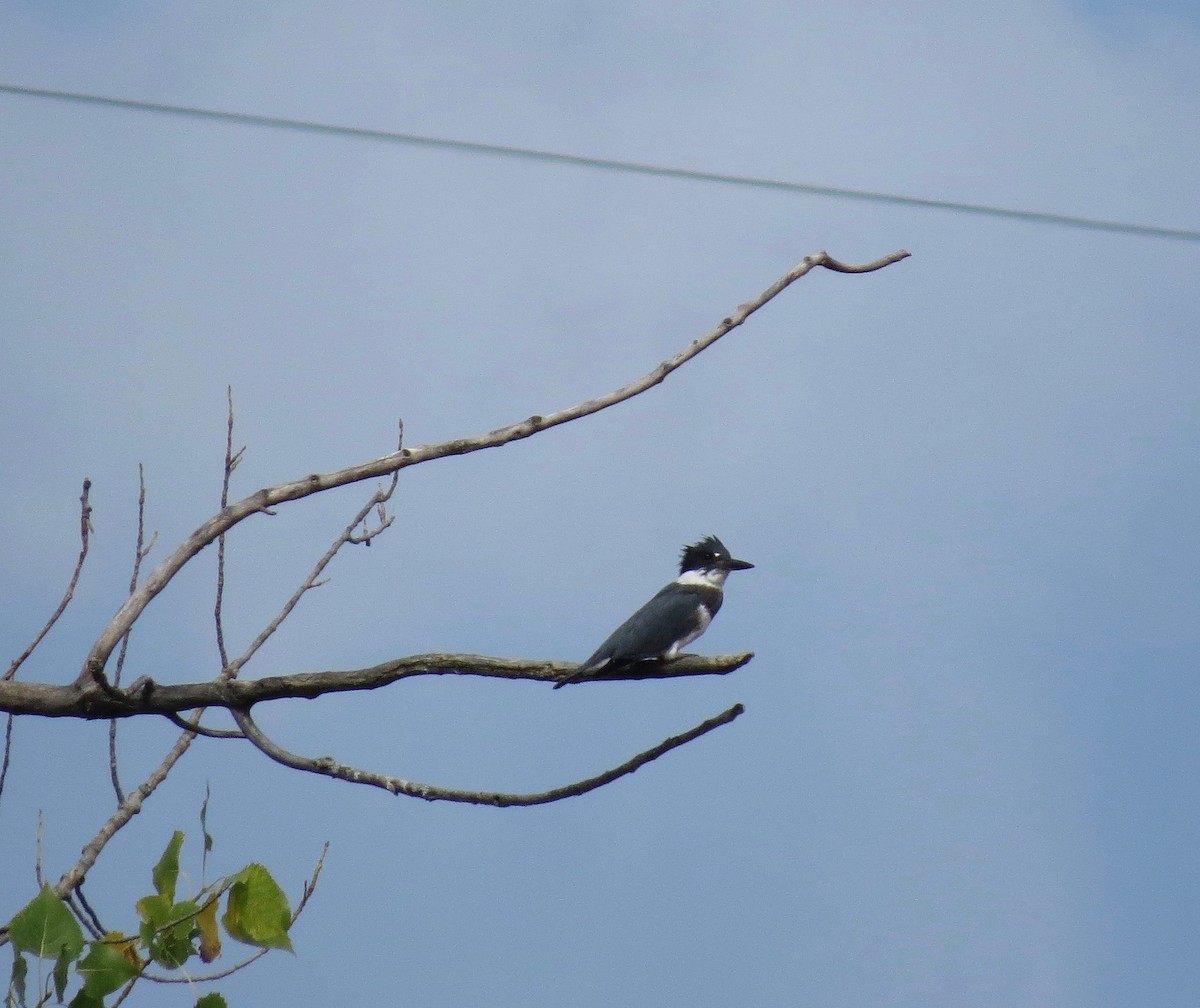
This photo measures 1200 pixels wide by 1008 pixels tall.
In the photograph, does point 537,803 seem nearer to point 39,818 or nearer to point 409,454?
point 409,454

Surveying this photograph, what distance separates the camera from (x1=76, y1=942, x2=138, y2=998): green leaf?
1984 mm

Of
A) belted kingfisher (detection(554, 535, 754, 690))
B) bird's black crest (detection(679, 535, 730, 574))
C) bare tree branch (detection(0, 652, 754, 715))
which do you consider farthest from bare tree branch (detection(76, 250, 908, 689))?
bird's black crest (detection(679, 535, 730, 574))

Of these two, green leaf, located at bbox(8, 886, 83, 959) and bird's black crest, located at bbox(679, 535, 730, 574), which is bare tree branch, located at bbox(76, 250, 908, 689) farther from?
bird's black crest, located at bbox(679, 535, 730, 574)

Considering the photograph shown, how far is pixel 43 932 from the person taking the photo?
198 cm

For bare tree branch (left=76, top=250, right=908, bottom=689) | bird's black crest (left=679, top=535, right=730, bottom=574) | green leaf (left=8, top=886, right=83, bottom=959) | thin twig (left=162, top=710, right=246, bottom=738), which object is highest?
bird's black crest (left=679, top=535, right=730, bottom=574)

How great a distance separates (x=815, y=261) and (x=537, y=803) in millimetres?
1840

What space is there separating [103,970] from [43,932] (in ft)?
0.35

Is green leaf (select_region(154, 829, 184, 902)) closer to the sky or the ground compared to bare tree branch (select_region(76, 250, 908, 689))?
closer to the ground

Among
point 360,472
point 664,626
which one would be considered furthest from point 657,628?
point 360,472

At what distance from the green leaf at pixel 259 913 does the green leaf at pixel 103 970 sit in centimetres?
16

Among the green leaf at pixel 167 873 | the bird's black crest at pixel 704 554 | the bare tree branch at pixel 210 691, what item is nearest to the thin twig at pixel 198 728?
the bare tree branch at pixel 210 691

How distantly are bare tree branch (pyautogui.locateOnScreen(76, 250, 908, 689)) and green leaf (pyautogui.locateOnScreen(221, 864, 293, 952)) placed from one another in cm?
89

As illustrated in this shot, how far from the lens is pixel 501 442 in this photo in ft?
10.6

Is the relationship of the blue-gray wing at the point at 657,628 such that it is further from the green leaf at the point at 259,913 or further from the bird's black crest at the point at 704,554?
the green leaf at the point at 259,913
